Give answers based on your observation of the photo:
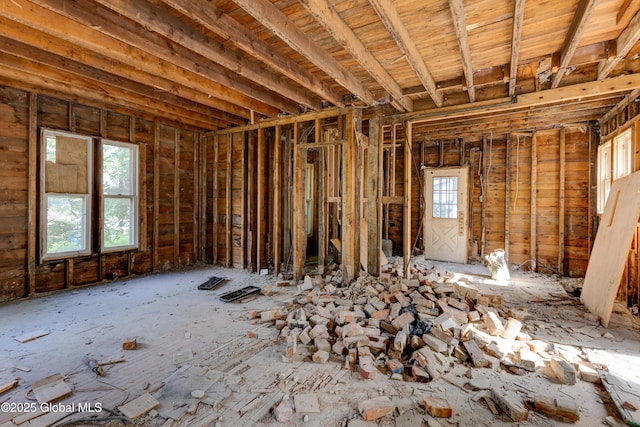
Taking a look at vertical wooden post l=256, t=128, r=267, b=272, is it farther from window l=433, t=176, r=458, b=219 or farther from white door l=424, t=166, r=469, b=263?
window l=433, t=176, r=458, b=219

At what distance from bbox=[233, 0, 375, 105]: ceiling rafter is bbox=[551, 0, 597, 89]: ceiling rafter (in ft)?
7.00

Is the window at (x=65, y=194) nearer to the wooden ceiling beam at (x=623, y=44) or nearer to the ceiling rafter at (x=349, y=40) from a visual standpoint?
the ceiling rafter at (x=349, y=40)

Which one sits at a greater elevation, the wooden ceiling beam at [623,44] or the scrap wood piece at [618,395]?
the wooden ceiling beam at [623,44]

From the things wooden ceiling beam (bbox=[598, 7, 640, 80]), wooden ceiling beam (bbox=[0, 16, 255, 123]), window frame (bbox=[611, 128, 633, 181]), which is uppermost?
wooden ceiling beam (bbox=[0, 16, 255, 123])

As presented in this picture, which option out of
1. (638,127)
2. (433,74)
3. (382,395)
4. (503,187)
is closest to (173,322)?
(382,395)

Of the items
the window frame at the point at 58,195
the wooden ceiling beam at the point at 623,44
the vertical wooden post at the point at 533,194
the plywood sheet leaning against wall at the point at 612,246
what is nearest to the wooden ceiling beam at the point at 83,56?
the window frame at the point at 58,195

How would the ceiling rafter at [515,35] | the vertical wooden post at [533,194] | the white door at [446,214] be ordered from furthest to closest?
the white door at [446,214]
the vertical wooden post at [533,194]
the ceiling rafter at [515,35]

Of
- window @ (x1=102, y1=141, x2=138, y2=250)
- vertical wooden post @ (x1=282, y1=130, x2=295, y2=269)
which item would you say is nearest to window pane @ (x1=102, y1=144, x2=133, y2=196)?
window @ (x1=102, y1=141, x2=138, y2=250)

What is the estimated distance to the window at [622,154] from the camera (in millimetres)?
4188

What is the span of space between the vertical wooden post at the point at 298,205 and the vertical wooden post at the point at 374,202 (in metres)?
1.17

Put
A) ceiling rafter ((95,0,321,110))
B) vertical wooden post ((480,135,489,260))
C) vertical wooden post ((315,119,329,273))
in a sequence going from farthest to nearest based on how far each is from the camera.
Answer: vertical wooden post ((480,135,489,260))
vertical wooden post ((315,119,329,273))
ceiling rafter ((95,0,321,110))

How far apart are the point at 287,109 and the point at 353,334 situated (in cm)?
365

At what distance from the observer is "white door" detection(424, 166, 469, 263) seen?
6883 mm

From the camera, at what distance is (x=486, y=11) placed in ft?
7.93
